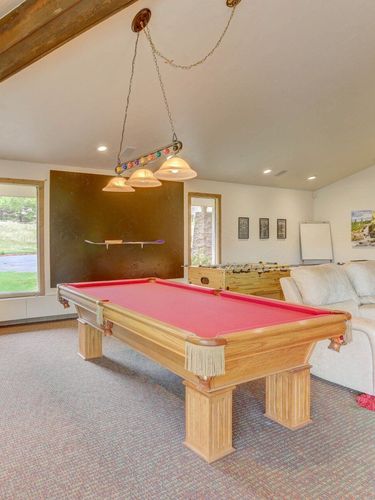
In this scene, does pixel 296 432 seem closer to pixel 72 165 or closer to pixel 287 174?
pixel 72 165

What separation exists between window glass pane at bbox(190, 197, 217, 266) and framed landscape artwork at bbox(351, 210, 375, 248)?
11.0 ft

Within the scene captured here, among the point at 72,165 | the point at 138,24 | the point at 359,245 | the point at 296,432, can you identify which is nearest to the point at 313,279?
the point at 296,432

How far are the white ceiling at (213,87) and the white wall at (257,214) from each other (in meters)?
1.42

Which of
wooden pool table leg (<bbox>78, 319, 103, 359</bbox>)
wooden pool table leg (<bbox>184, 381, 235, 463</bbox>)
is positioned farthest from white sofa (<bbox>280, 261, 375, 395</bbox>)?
wooden pool table leg (<bbox>78, 319, 103, 359</bbox>)

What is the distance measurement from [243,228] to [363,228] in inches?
109

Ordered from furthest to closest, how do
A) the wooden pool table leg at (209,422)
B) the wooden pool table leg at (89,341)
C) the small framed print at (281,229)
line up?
1. the small framed print at (281,229)
2. the wooden pool table leg at (89,341)
3. the wooden pool table leg at (209,422)

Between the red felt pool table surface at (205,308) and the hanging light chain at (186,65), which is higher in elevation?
the hanging light chain at (186,65)

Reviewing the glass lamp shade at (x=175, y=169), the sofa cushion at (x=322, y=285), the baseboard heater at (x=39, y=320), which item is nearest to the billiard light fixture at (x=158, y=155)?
the glass lamp shade at (x=175, y=169)

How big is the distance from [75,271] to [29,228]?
100cm

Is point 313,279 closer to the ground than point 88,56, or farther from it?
closer to the ground

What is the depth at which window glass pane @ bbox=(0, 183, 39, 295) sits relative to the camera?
5.68 m

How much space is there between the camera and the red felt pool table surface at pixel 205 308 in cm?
229

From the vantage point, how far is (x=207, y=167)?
677cm

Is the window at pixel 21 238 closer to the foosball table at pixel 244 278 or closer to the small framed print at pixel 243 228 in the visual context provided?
the foosball table at pixel 244 278
